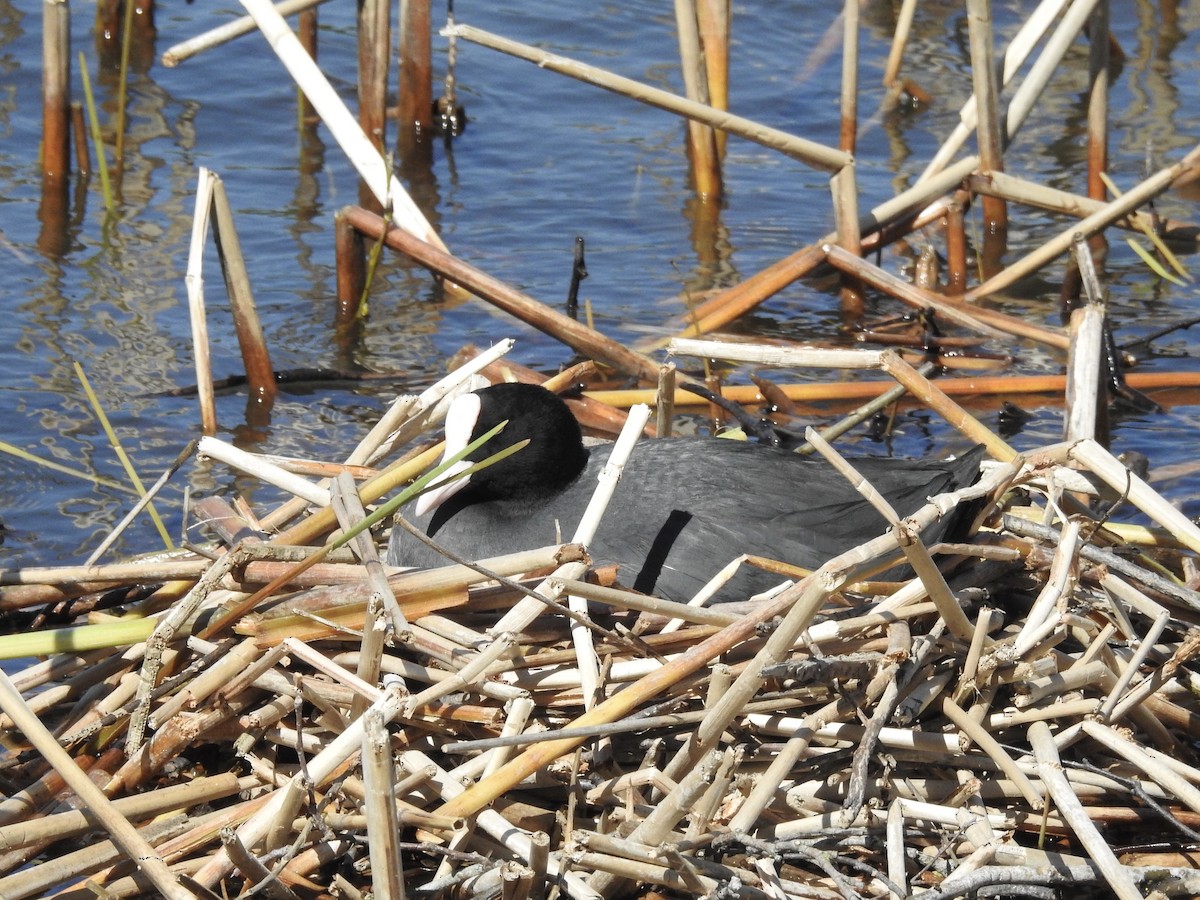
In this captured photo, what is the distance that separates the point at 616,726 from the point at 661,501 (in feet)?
2.66

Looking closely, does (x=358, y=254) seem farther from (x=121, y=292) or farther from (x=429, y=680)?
(x=429, y=680)

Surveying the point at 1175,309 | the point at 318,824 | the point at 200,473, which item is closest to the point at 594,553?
the point at 318,824

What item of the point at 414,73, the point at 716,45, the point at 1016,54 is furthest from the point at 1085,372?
the point at 414,73

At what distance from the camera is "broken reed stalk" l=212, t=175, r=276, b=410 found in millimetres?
4109

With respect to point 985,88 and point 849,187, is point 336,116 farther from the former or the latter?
point 985,88

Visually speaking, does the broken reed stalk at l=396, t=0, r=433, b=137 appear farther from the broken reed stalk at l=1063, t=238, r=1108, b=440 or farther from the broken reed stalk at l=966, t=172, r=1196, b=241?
the broken reed stalk at l=1063, t=238, r=1108, b=440

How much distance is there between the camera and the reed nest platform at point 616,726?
2246 millimetres

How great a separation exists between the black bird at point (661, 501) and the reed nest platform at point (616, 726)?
0.68ft

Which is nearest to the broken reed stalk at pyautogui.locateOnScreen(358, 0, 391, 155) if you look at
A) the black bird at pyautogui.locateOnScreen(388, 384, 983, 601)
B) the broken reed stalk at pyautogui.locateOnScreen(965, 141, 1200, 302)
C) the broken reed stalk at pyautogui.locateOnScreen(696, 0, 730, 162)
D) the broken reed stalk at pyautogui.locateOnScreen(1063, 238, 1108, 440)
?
the broken reed stalk at pyautogui.locateOnScreen(696, 0, 730, 162)

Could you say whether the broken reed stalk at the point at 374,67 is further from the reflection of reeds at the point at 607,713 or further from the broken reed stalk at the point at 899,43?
the reflection of reeds at the point at 607,713

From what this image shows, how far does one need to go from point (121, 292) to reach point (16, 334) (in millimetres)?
481

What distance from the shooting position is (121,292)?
5410mm

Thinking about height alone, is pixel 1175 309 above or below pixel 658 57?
below

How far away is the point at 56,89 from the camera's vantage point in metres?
5.51
